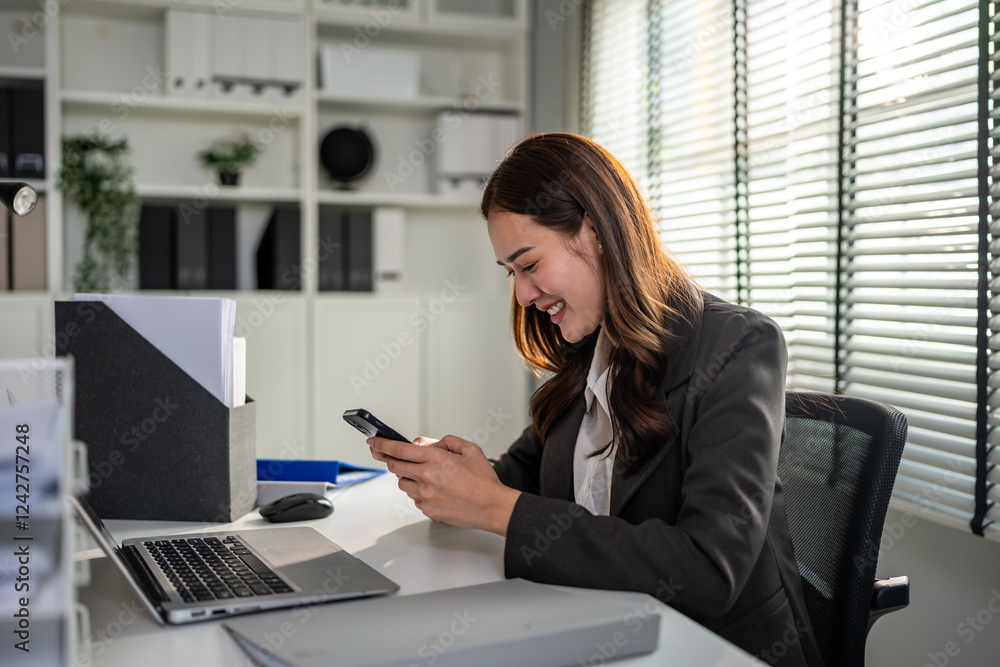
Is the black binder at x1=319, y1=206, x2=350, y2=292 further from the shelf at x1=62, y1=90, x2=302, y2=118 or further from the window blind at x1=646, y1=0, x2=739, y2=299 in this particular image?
the window blind at x1=646, y1=0, x2=739, y2=299

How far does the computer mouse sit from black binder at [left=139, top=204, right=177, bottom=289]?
5.74 ft

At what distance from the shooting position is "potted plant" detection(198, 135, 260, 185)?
2830mm

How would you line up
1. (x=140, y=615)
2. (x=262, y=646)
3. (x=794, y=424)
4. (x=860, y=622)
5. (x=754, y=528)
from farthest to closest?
1. (x=794, y=424)
2. (x=860, y=622)
3. (x=754, y=528)
4. (x=140, y=615)
5. (x=262, y=646)

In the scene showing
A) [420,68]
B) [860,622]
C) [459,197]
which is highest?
[420,68]

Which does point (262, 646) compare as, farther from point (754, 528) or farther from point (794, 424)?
point (794, 424)

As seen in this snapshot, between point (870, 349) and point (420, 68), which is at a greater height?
point (420, 68)

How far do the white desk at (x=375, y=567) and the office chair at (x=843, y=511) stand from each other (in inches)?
14.2

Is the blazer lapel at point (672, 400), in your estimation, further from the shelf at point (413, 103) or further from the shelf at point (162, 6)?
the shelf at point (162, 6)

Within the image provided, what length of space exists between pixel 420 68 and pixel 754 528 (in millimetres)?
2721

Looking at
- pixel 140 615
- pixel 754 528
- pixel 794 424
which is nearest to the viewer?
pixel 140 615

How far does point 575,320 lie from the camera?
1.26m

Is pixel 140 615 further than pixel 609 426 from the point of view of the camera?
No

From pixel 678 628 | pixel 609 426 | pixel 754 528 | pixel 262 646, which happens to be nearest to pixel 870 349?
pixel 609 426

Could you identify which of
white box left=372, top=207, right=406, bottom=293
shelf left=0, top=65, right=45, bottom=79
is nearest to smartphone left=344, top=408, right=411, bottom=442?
white box left=372, top=207, right=406, bottom=293
